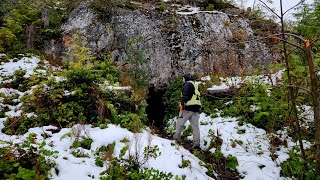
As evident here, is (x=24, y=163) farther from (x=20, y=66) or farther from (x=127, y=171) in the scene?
(x=20, y=66)

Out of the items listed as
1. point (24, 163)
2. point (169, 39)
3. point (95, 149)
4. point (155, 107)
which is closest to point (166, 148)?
point (95, 149)

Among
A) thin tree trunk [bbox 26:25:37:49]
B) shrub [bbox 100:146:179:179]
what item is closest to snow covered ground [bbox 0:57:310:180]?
shrub [bbox 100:146:179:179]

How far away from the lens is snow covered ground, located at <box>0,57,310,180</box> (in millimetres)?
4602

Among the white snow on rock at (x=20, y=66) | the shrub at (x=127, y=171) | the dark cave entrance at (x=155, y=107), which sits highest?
the white snow on rock at (x=20, y=66)

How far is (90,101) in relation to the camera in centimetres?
693

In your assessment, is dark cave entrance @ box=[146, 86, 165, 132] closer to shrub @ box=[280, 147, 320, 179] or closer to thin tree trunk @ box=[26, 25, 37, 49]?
shrub @ box=[280, 147, 320, 179]

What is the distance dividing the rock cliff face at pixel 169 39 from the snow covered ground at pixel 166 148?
Answer: 499 cm

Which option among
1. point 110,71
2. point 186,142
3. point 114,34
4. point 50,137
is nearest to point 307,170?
point 186,142

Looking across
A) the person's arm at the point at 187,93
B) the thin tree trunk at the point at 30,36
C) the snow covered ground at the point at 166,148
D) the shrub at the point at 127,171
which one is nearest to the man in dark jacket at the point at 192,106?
the person's arm at the point at 187,93

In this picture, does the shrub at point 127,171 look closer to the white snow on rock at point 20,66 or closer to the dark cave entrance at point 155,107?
the white snow on rock at point 20,66

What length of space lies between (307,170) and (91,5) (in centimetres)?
1265

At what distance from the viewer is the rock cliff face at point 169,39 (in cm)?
Result: 1240

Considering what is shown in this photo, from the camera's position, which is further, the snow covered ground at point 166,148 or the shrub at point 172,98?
the shrub at point 172,98

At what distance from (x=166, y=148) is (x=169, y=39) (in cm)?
820
